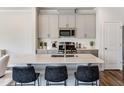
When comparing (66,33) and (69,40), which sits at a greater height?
(66,33)

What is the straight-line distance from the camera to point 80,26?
789 cm

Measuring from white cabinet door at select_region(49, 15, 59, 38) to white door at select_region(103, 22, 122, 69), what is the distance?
197cm

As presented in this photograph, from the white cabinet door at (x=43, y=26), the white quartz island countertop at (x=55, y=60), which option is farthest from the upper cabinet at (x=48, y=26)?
the white quartz island countertop at (x=55, y=60)

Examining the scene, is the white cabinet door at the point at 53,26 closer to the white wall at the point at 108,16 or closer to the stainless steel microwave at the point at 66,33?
the stainless steel microwave at the point at 66,33

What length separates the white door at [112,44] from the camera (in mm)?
7535

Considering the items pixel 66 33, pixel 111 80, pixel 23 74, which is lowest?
pixel 111 80

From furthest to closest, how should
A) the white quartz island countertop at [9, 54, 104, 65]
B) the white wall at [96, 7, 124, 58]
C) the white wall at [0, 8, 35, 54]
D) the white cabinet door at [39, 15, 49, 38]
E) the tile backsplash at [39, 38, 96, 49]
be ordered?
the tile backsplash at [39, 38, 96, 49] < the white cabinet door at [39, 15, 49, 38] < the white wall at [0, 8, 35, 54] < the white wall at [96, 7, 124, 58] < the white quartz island countertop at [9, 54, 104, 65]

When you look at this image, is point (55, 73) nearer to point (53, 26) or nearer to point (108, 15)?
point (53, 26)

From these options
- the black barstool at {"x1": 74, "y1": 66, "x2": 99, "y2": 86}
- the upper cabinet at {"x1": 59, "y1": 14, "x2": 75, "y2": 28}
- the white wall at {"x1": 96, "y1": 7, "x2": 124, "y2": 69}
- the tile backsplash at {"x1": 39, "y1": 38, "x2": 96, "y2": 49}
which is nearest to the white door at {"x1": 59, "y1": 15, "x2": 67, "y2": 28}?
the upper cabinet at {"x1": 59, "y1": 14, "x2": 75, "y2": 28}

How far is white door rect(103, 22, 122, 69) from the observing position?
7535 millimetres

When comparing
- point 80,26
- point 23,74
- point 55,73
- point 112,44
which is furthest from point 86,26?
point 23,74

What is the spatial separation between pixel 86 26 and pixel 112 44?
1.30 metres

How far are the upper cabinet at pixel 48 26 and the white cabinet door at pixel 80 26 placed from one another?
884mm

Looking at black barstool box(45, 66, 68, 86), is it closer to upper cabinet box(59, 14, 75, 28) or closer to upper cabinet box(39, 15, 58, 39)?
upper cabinet box(39, 15, 58, 39)
